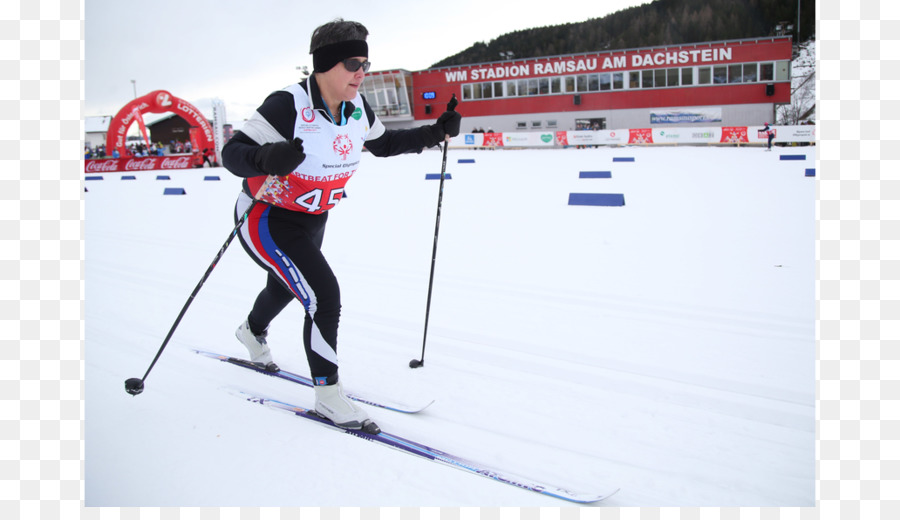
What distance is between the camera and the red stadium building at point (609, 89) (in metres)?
29.4

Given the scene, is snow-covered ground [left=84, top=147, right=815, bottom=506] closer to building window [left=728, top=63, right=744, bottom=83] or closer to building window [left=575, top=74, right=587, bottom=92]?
building window [left=728, top=63, right=744, bottom=83]

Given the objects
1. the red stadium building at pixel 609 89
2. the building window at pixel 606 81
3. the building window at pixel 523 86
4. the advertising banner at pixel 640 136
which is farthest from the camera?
the building window at pixel 523 86

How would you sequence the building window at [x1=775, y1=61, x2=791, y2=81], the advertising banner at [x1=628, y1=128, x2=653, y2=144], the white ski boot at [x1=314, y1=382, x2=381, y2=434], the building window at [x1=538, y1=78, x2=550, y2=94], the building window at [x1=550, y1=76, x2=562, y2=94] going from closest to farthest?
1. the white ski boot at [x1=314, y1=382, x2=381, y2=434]
2. the advertising banner at [x1=628, y1=128, x2=653, y2=144]
3. the building window at [x1=775, y1=61, x2=791, y2=81]
4. the building window at [x1=550, y1=76, x2=562, y2=94]
5. the building window at [x1=538, y1=78, x2=550, y2=94]

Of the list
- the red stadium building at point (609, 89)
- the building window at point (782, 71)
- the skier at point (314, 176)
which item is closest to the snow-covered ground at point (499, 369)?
the skier at point (314, 176)

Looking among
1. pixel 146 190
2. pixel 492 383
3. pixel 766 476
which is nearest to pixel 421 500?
pixel 492 383

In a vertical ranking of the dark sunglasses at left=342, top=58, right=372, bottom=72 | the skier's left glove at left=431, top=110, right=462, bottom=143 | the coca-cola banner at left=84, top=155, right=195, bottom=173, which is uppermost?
the coca-cola banner at left=84, top=155, right=195, bottom=173

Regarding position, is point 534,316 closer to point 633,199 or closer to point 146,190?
point 633,199

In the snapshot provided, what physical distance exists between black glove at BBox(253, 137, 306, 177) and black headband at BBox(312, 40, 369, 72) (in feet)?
1.31

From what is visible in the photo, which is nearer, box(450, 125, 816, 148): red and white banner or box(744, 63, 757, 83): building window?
box(450, 125, 816, 148): red and white banner

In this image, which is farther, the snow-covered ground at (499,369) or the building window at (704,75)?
the building window at (704,75)

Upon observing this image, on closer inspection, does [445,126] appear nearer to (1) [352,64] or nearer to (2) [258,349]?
(1) [352,64]

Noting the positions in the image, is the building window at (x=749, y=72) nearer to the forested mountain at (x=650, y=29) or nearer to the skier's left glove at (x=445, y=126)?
the forested mountain at (x=650, y=29)

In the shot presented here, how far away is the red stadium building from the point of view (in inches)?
1158

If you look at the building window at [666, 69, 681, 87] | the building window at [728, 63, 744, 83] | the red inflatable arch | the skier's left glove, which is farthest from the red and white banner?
the skier's left glove
